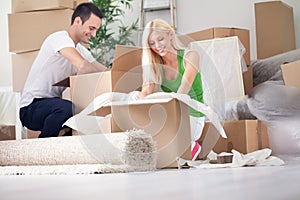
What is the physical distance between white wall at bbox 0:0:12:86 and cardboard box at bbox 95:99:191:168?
2.51 metres

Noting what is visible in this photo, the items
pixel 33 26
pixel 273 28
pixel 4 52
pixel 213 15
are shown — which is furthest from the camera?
pixel 4 52

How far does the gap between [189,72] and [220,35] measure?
3.73 feet

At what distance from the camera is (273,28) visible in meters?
3.29

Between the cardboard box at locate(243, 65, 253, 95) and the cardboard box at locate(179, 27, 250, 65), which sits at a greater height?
the cardboard box at locate(179, 27, 250, 65)

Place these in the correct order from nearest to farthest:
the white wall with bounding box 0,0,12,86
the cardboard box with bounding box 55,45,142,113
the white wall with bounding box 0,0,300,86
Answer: the cardboard box with bounding box 55,45,142,113 → the white wall with bounding box 0,0,300,86 → the white wall with bounding box 0,0,12,86

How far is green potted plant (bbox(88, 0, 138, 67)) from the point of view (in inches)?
145

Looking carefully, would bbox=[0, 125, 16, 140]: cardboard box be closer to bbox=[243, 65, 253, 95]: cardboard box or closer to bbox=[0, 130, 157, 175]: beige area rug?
bbox=[0, 130, 157, 175]: beige area rug

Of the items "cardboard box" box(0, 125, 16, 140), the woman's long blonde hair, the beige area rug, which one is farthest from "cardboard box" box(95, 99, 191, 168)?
"cardboard box" box(0, 125, 16, 140)

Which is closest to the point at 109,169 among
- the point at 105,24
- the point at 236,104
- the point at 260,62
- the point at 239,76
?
the point at 236,104

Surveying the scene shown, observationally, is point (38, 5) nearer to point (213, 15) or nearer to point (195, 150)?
point (213, 15)

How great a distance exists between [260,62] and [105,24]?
1.17 metres

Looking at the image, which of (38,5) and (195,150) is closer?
(195,150)

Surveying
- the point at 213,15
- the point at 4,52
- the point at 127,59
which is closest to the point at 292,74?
the point at 127,59

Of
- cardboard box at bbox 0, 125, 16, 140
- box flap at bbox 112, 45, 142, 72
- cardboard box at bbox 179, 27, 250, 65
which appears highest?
cardboard box at bbox 179, 27, 250, 65
